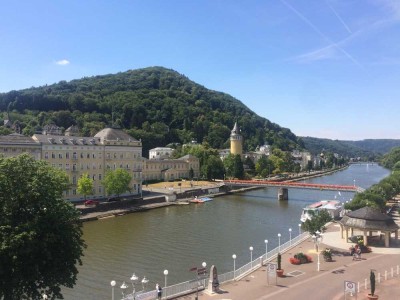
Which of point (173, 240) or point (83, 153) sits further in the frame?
point (83, 153)

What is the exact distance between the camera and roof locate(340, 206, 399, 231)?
31.3m

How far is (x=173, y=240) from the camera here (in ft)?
130

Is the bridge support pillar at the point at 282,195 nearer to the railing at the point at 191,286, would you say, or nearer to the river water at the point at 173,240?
the river water at the point at 173,240

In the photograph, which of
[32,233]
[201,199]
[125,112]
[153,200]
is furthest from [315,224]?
[125,112]

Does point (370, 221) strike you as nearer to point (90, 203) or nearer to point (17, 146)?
point (90, 203)

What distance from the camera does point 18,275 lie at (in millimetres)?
16438

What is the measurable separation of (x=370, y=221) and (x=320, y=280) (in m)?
10.7

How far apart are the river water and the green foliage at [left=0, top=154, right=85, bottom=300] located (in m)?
7.93

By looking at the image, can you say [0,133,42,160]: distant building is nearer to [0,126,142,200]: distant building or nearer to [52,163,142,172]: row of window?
[0,126,142,200]: distant building

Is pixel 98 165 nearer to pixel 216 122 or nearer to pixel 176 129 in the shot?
pixel 176 129

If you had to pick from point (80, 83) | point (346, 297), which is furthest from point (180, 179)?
point (80, 83)

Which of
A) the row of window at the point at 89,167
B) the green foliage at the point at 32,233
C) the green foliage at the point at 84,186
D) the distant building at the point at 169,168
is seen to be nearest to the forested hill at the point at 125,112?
the distant building at the point at 169,168

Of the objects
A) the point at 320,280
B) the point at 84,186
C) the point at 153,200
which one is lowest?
the point at 320,280

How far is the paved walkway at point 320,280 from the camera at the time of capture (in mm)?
20812
